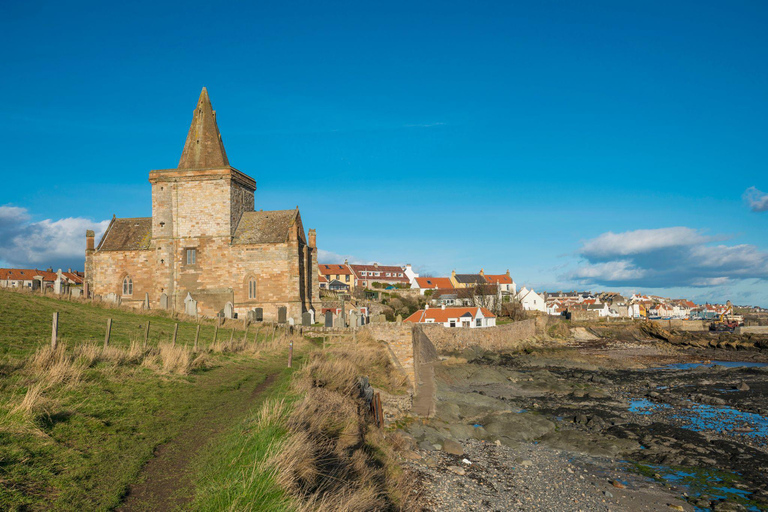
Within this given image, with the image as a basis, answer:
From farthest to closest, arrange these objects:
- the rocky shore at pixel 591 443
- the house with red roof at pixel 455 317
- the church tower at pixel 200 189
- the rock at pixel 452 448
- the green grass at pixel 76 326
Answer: the house with red roof at pixel 455 317 < the church tower at pixel 200 189 < the rock at pixel 452 448 < the rocky shore at pixel 591 443 < the green grass at pixel 76 326

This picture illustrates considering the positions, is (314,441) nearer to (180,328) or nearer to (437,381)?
(180,328)

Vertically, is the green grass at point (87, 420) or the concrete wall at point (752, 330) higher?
the green grass at point (87, 420)

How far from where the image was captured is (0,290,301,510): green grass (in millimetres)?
6133

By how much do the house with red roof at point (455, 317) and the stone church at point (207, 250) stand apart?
21.6 metres

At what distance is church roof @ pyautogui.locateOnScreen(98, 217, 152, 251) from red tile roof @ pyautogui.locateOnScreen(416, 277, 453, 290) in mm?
77178

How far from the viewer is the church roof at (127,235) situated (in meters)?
48.0

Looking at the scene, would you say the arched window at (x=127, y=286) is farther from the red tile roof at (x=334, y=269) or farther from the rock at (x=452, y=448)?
the red tile roof at (x=334, y=269)

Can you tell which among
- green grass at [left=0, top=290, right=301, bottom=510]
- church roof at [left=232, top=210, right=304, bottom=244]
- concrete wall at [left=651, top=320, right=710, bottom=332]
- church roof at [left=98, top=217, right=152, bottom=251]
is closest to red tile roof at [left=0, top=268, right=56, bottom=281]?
church roof at [left=98, top=217, right=152, bottom=251]

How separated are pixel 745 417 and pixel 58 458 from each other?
1224 inches

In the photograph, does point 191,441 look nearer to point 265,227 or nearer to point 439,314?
point 265,227

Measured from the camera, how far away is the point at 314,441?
382 inches

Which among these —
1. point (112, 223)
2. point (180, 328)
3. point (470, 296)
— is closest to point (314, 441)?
point (180, 328)

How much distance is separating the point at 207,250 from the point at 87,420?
3868 cm

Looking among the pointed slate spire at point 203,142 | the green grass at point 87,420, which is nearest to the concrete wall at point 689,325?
the pointed slate spire at point 203,142
